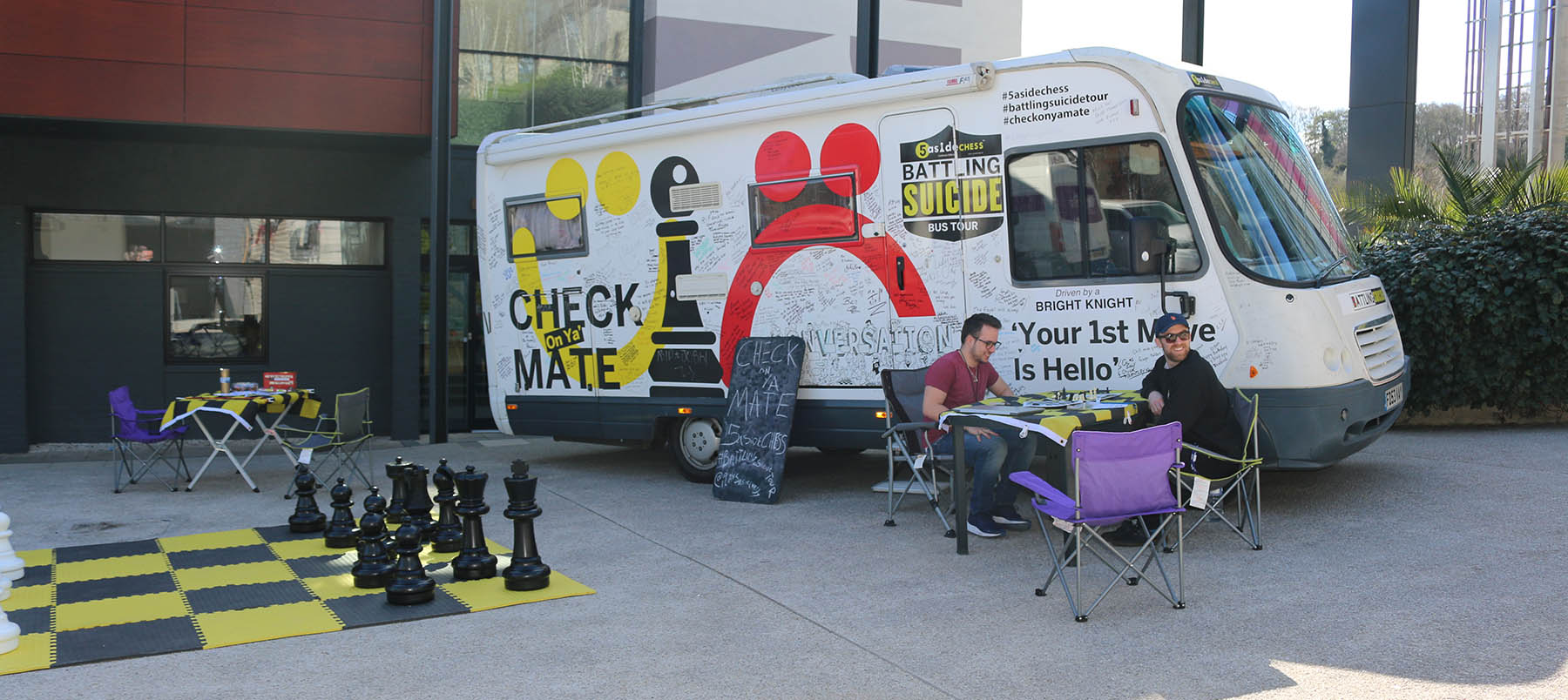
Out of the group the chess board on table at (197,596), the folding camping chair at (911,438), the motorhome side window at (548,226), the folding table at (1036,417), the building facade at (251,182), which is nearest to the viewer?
the chess board on table at (197,596)

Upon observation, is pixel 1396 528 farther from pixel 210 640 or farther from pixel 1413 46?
pixel 1413 46

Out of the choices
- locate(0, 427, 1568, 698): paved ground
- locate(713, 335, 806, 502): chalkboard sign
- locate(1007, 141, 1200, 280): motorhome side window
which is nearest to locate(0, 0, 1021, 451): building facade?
locate(0, 427, 1568, 698): paved ground

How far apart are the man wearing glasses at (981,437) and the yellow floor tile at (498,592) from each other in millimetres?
2400

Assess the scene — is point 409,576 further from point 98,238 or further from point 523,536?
point 98,238

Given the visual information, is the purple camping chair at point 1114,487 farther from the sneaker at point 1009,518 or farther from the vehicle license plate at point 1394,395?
the vehicle license plate at point 1394,395

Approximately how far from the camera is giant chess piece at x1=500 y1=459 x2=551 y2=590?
5.91 m

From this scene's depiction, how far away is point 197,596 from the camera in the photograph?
5.94m

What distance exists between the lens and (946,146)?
26.3 ft

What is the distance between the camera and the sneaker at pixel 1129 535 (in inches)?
264

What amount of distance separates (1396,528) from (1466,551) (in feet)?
1.97

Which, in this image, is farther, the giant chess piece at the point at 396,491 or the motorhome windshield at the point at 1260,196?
the motorhome windshield at the point at 1260,196

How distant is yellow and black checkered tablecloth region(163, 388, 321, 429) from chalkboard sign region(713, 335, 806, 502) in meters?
3.48

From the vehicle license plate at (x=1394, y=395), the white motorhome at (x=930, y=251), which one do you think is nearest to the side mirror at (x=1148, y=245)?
the white motorhome at (x=930, y=251)

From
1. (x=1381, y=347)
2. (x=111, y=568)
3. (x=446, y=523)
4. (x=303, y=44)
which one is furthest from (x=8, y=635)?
(x=303, y=44)
